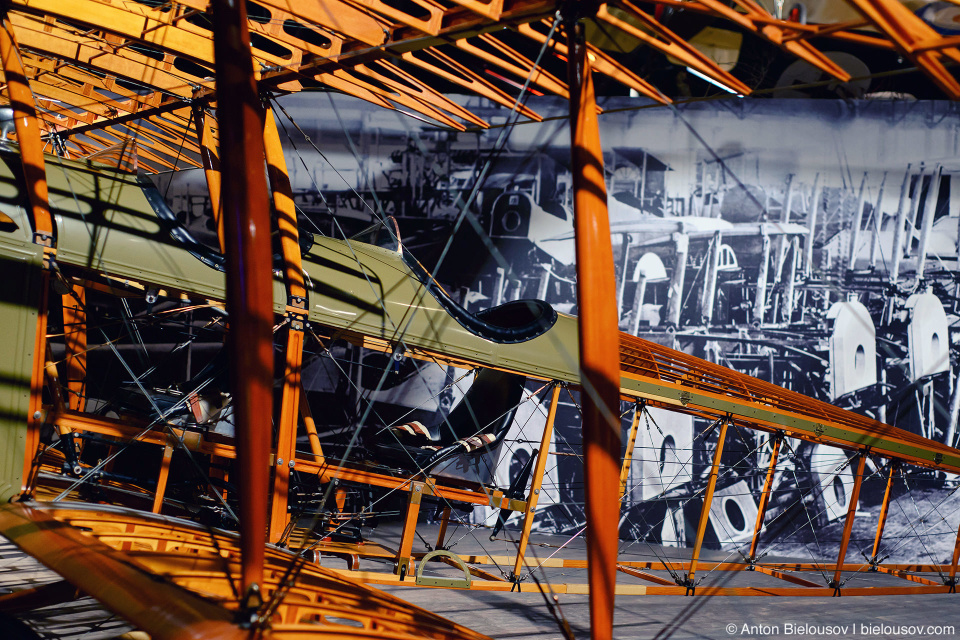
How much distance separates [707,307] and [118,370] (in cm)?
907

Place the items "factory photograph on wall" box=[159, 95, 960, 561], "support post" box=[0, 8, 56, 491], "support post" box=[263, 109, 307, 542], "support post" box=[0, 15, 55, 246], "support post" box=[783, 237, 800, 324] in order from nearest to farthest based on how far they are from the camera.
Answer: "support post" box=[0, 8, 56, 491]
"support post" box=[0, 15, 55, 246]
"support post" box=[263, 109, 307, 542]
"factory photograph on wall" box=[159, 95, 960, 561]
"support post" box=[783, 237, 800, 324]

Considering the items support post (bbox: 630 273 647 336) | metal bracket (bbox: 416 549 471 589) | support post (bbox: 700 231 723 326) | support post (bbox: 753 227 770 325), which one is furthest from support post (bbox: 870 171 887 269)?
metal bracket (bbox: 416 549 471 589)

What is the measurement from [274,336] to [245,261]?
2943 millimetres

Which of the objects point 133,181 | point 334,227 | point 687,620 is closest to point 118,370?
point 334,227

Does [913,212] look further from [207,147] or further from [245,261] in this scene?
[245,261]

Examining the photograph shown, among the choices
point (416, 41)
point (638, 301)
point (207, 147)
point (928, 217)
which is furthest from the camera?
point (638, 301)

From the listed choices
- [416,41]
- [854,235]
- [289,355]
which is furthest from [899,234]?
[289,355]

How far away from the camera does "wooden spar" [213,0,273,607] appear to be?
246cm

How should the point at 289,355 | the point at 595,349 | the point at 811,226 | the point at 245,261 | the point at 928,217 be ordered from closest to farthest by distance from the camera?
the point at 245,261
the point at 595,349
the point at 289,355
the point at 928,217
the point at 811,226

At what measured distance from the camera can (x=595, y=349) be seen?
9.74 ft

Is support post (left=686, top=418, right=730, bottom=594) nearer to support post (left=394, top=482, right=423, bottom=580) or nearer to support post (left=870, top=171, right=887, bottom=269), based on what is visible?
support post (left=394, top=482, right=423, bottom=580)

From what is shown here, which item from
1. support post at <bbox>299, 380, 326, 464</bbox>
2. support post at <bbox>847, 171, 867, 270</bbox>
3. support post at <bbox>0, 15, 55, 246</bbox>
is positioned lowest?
support post at <bbox>299, 380, 326, 464</bbox>

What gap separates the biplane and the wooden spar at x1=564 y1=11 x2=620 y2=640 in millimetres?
10

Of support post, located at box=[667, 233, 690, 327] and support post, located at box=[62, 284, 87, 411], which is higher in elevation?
support post, located at box=[667, 233, 690, 327]
